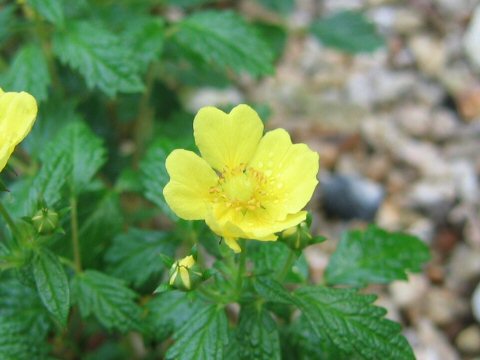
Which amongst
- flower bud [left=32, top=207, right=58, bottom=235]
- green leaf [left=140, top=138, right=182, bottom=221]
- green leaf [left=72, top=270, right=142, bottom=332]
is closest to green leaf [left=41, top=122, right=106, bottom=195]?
green leaf [left=140, top=138, right=182, bottom=221]

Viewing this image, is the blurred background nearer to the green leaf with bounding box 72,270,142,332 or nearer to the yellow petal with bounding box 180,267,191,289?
the green leaf with bounding box 72,270,142,332

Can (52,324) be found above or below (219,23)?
below

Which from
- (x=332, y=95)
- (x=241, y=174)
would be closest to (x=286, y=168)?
(x=241, y=174)

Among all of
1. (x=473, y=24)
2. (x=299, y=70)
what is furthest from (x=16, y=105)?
(x=473, y=24)

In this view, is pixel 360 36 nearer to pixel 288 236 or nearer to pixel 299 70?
pixel 299 70

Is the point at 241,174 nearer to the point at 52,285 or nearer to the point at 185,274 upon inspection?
the point at 185,274

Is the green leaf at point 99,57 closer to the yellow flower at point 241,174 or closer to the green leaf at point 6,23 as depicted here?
the green leaf at point 6,23
